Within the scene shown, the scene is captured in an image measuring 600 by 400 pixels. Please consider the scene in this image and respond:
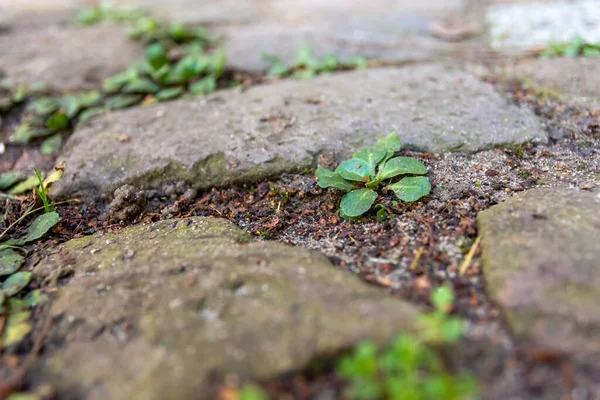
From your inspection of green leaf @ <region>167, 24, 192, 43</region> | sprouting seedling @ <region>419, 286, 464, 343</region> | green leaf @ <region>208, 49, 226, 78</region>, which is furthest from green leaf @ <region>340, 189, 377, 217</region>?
green leaf @ <region>167, 24, 192, 43</region>

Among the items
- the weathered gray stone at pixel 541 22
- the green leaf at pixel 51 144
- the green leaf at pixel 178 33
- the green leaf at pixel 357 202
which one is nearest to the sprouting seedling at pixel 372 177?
the green leaf at pixel 357 202

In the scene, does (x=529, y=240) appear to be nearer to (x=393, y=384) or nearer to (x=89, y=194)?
(x=393, y=384)

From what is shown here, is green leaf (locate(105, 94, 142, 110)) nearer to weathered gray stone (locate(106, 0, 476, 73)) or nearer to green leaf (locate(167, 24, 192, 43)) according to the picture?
weathered gray stone (locate(106, 0, 476, 73))

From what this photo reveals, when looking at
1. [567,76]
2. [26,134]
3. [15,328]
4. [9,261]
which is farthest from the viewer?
[26,134]

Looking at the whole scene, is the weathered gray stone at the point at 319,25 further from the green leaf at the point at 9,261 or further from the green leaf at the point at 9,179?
the green leaf at the point at 9,261

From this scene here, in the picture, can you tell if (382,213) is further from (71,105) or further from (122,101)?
(71,105)

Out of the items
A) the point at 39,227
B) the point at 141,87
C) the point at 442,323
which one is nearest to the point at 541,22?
the point at 141,87
